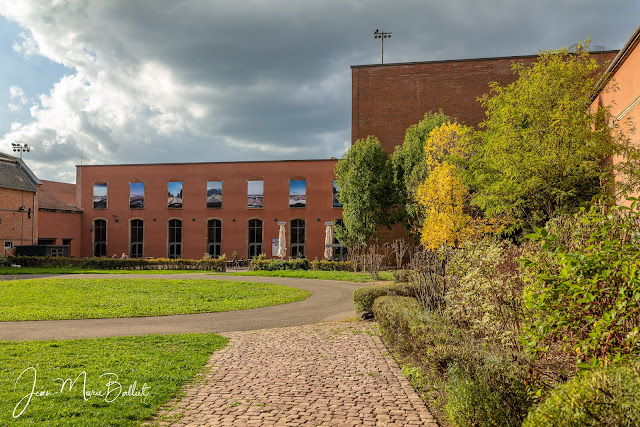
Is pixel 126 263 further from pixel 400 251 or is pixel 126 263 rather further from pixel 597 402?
pixel 597 402

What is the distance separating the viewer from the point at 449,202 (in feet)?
77.8

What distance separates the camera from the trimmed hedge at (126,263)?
3014 centimetres

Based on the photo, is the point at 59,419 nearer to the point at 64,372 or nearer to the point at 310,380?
the point at 64,372

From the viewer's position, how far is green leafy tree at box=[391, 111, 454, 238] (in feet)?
89.2

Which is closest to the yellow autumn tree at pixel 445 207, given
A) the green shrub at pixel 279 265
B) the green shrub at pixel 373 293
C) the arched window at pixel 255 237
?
the green shrub at pixel 279 265

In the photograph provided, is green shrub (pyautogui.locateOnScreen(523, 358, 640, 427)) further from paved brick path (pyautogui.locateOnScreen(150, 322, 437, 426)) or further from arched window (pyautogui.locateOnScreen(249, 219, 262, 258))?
arched window (pyautogui.locateOnScreen(249, 219, 262, 258))

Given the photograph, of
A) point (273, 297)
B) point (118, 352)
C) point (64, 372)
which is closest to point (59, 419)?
point (64, 372)

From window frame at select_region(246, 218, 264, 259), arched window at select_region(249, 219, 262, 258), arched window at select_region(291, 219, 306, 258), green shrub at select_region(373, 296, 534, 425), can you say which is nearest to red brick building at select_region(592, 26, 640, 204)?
green shrub at select_region(373, 296, 534, 425)

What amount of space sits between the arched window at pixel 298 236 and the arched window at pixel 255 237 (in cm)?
295

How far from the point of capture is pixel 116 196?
4153 centimetres

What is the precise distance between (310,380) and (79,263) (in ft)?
97.4

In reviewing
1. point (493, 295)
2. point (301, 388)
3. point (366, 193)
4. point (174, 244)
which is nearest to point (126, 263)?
point (174, 244)

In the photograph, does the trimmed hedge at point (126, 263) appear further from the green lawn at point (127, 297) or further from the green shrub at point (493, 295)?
the green shrub at point (493, 295)

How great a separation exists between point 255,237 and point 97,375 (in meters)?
32.6
